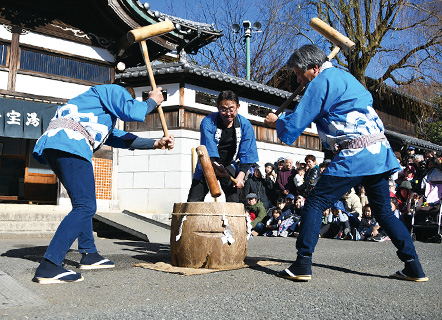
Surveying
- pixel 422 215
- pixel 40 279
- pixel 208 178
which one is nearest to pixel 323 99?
pixel 208 178

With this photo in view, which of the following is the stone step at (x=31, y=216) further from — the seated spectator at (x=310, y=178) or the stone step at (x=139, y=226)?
the seated spectator at (x=310, y=178)

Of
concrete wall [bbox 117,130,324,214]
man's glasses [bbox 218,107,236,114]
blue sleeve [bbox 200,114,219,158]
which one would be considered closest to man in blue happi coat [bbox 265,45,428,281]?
Result: man's glasses [bbox 218,107,236,114]

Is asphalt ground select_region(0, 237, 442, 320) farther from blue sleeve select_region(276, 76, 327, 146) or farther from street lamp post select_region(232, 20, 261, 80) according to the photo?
street lamp post select_region(232, 20, 261, 80)

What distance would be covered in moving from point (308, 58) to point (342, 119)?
60 cm

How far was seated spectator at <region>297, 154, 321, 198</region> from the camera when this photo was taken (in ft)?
29.3

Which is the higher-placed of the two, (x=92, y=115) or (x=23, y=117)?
(x=23, y=117)

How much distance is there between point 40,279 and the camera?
10.0 ft

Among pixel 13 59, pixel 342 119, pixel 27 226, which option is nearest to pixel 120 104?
pixel 342 119

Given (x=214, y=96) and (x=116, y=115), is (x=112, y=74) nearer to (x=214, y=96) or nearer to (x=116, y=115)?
(x=214, y=96)

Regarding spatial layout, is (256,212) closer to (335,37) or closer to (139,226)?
(139,226)

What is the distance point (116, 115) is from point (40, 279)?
1402 mm

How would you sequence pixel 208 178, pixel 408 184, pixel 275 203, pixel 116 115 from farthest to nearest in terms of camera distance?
1. pixel 275 203
2. pixel 408 184
3. pixel 208 178
4. pixel 116 115

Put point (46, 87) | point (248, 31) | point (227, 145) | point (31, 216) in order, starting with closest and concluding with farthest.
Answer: point (227, 145), point (31, 216), point (46, 87), point (248, 31)

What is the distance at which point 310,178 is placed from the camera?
9039 millimetres
